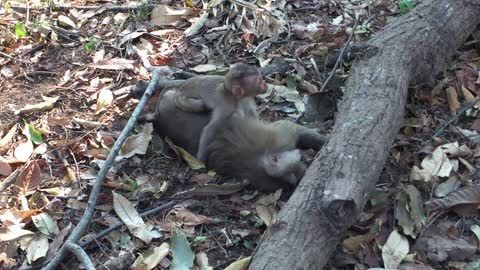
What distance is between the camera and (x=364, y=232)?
3.82 meters

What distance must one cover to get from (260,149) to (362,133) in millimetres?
723

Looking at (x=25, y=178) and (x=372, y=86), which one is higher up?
(x=372, y=86)

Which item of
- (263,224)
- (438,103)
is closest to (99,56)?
(263,224)

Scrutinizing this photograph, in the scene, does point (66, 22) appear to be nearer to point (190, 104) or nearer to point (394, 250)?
point (190, 104)

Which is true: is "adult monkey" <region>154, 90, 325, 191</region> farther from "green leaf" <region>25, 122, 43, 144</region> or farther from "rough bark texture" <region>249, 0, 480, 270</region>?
"green leaf" <region>25, 122, 43, 144</region>

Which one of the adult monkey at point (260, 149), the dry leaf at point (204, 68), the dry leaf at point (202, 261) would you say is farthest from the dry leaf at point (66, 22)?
the dry leaf at point (202, 261)

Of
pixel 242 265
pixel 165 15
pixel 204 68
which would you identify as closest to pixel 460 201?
pixel 242 265

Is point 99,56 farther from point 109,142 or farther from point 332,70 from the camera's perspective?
point 332,70

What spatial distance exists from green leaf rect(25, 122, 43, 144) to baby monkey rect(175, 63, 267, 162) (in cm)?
106

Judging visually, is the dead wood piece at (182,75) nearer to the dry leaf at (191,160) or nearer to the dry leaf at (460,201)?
the dry leaf at (191,160)

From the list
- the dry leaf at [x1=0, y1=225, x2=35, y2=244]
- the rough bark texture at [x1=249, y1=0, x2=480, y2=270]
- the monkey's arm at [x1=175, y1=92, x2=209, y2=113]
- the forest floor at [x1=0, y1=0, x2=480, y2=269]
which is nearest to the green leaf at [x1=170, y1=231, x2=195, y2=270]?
the forest floor at [x1=0, y1=0, x2=480, y2=269]

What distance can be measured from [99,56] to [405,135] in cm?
278

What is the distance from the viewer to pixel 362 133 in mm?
3887

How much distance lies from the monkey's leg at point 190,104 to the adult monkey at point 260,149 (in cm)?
16
